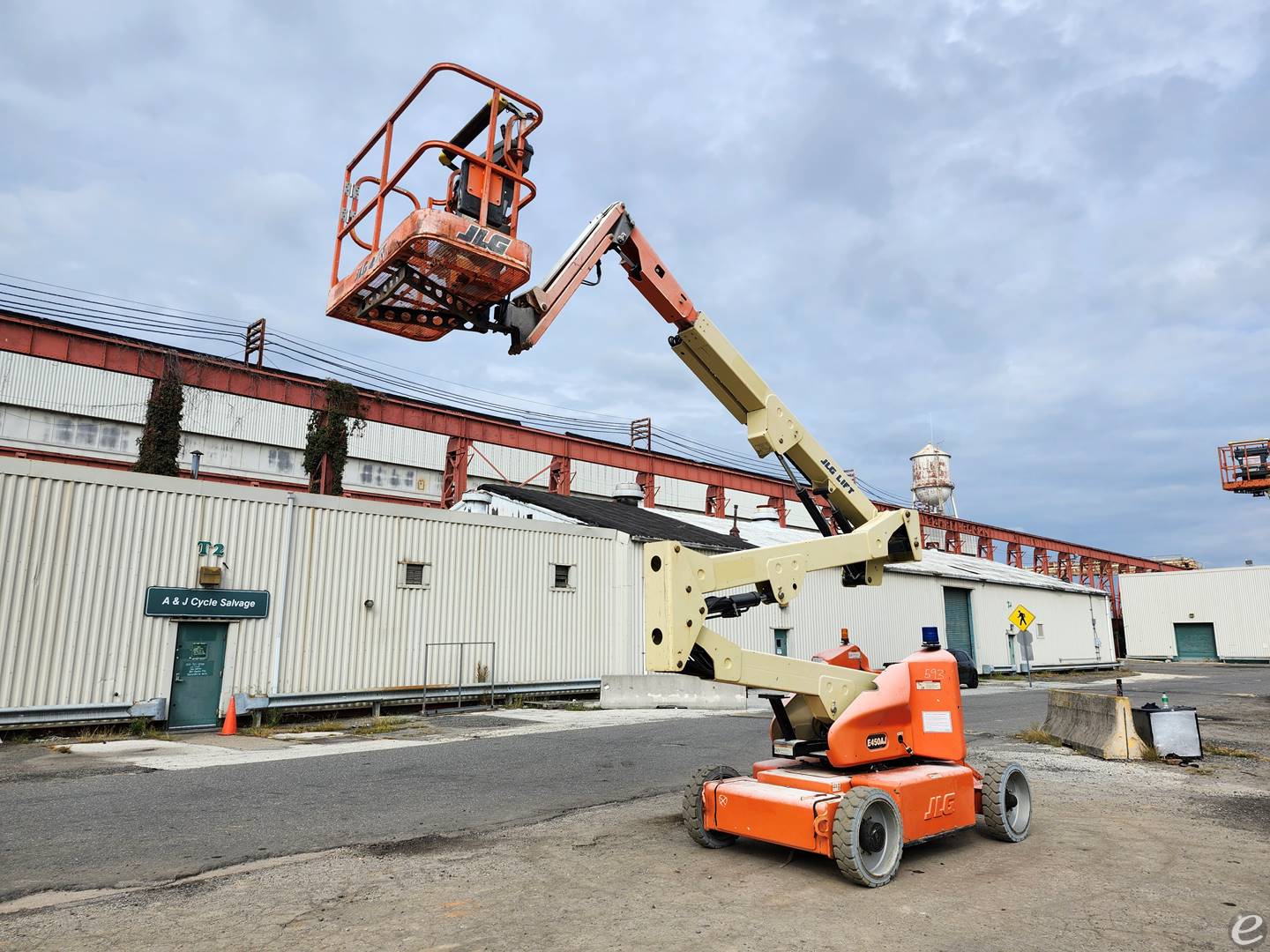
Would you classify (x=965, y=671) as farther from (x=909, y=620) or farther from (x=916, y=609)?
(x=916, y=609)

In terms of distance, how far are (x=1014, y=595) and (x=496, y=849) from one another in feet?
128

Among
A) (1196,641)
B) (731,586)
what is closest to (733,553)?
(731,586)

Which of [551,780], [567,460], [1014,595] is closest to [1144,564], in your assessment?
[1014,595]

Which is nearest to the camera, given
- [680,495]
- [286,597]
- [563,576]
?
[286,597]

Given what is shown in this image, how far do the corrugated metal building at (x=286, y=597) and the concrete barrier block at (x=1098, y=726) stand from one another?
1175cm

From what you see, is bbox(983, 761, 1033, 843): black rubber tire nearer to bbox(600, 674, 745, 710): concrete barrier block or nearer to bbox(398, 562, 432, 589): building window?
bbox(600, 674, 745, 710): concrete barrier block

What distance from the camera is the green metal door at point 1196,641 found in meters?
50.9

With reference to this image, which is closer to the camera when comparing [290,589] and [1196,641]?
[290,589]

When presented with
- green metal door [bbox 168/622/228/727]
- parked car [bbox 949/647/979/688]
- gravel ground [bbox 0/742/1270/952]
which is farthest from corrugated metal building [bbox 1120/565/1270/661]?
green metal door [bbox 168/622/228/727]

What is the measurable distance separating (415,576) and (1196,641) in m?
52.8

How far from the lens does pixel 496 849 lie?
6.73 m

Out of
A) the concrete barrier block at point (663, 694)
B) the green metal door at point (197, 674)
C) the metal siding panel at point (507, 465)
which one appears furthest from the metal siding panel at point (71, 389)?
the concrete barrier block at point (663, 694)

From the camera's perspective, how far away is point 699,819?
6.58 metres

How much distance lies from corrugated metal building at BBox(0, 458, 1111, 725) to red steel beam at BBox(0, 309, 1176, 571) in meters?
9.32
